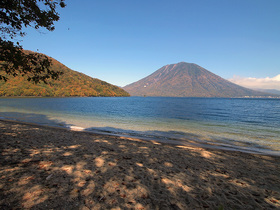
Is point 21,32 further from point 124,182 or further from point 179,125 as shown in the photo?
point 179,125

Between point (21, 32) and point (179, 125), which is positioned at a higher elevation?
point (21, 32)

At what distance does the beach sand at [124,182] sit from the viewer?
3926 mm

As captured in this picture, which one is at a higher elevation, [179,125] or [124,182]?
[124,182]

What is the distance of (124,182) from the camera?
16.4ft

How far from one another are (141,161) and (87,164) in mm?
2500

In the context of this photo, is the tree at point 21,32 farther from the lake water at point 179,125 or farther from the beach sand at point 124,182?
the lake water at point 179,125

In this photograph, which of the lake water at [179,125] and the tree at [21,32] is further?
the lake water at [179,125]

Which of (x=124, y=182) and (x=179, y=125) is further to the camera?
(x=179, y=125)

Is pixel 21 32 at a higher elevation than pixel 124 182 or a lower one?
higher

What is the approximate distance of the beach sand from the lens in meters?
3.93

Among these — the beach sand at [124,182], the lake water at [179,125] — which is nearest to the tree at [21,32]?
the beach sand at [124,182]

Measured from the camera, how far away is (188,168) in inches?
265

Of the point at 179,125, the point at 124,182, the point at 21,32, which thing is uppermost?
the point at 21,32

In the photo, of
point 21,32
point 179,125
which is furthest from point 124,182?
point 179,125
